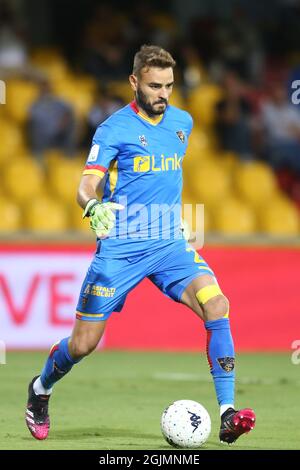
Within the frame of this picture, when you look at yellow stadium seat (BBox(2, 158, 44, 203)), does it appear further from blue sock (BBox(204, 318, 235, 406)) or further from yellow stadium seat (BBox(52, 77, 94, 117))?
blue sock (BBox(204, 318, 235, 406))

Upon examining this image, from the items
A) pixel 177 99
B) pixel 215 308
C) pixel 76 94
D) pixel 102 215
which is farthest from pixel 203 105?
pixel 102 215

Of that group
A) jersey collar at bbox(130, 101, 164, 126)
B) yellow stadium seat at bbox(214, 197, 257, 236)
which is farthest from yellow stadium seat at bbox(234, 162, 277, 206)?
jersey collar at bbox(130, 101, 164, 126)

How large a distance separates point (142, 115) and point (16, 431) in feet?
6.92

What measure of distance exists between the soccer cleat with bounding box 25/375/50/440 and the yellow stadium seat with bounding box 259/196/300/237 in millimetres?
7184

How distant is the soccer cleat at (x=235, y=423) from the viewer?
6688 millimetres

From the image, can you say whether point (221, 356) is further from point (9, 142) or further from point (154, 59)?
point (9, 142)

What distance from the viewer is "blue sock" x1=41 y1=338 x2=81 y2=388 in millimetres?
A: 7379

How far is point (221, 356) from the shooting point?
709 cm

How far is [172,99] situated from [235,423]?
939 centimetres

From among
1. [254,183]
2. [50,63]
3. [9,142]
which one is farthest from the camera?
[50,63]

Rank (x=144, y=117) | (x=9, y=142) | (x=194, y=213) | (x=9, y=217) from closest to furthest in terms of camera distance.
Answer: (x=144, y=117) < (x=194, y=213) < (x=9, y=217) < (x=9, y=142)

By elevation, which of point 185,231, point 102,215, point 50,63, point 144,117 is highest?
point 50,63

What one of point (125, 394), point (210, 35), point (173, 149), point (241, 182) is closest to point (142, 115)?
point (173, 149)

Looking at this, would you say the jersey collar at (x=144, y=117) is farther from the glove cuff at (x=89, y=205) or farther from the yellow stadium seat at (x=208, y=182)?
the yellow stadium seat at (x=208, y=182)
